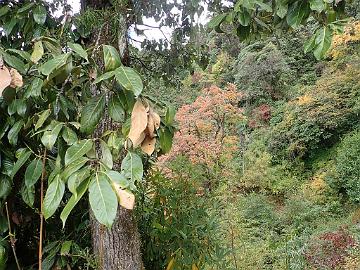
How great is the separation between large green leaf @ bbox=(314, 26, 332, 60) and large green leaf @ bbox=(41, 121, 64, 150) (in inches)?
24.3

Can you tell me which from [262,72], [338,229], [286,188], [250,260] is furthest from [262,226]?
[262,72]

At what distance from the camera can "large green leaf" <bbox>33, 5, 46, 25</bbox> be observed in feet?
4.14

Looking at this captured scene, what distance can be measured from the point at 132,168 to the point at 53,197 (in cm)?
14

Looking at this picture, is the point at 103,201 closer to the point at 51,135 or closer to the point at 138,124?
the point at 138,124

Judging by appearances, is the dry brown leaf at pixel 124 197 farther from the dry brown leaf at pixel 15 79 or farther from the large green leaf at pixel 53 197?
the dry brown leaf at pixel 15 79

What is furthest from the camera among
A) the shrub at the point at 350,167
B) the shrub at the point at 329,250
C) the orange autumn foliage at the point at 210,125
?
the orange autumn foliage at the point at 210,125

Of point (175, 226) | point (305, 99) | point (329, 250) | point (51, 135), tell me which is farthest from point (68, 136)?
point (305, 99)

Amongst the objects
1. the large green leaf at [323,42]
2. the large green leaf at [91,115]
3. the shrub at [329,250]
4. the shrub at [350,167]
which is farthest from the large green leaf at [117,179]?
the shrub at [350,167]

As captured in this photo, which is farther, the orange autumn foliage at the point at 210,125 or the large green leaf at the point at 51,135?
the orange autumn foliage at the point at 210,125

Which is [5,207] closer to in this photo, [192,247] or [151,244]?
[151,244]

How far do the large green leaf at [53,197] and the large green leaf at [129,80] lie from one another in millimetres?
196

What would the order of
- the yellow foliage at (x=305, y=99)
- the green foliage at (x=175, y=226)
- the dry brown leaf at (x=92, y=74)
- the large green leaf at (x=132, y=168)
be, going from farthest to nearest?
1. the yellow foliage at (x=305, y=99)
2. the green foliage at (x=175, y=226)
3. the dry brown leaf at (x=92, y=74)
4. the large green leaf at (x=132, y=168)

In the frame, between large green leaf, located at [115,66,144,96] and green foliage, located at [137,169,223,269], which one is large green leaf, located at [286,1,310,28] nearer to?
large green leaf, located at [115,66,144,96]

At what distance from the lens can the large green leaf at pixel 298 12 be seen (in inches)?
39.2
